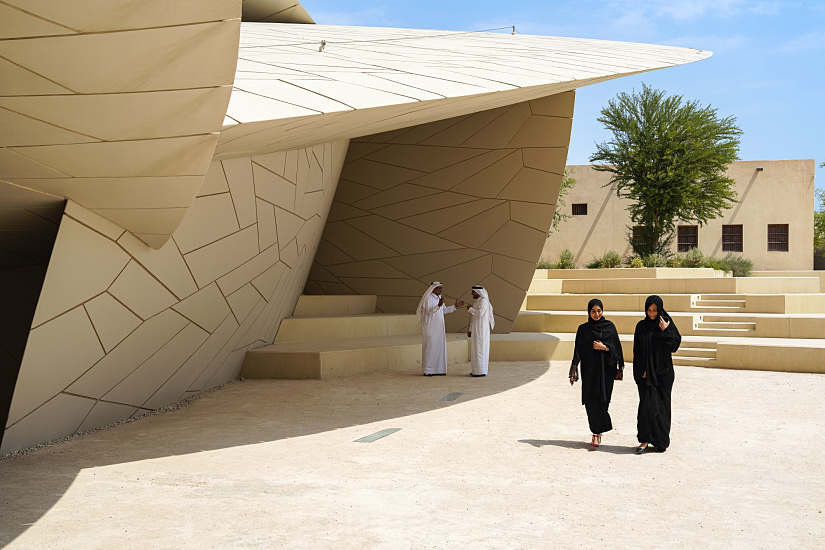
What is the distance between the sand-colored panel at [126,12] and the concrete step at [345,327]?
875 cm

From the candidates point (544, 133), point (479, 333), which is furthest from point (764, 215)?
point (479, 333)

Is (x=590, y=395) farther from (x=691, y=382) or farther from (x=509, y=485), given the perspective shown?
(x=691, y=382)

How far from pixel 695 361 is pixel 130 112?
10.3 m

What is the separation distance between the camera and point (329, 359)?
10234 mm

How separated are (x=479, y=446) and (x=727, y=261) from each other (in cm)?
1945

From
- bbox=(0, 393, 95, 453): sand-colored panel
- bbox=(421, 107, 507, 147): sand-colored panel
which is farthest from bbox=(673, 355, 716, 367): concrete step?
bbox=(0, 393, 95, 453): sand-colored panel

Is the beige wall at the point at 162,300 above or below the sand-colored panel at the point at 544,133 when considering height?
below

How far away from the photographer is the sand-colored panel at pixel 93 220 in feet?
18.2

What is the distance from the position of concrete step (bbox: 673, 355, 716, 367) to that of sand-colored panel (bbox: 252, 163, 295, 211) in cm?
685

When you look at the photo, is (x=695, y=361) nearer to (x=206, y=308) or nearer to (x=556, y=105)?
(x=556, y=105)

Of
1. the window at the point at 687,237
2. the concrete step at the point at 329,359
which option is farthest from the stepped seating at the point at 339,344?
the window at the point at 687,237

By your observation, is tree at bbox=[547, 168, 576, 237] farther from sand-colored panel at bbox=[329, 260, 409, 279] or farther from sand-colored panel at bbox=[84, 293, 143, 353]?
sand-colored panel at bbox=[84, 293, 143, 353]

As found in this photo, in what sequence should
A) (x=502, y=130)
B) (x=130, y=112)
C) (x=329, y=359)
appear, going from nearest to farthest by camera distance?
(x=130, y=112) < (x=329, y=359) < (x=502, y=130)

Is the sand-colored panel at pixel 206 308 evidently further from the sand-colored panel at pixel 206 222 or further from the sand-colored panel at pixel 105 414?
the sand-colored panel at pixel 105 414
